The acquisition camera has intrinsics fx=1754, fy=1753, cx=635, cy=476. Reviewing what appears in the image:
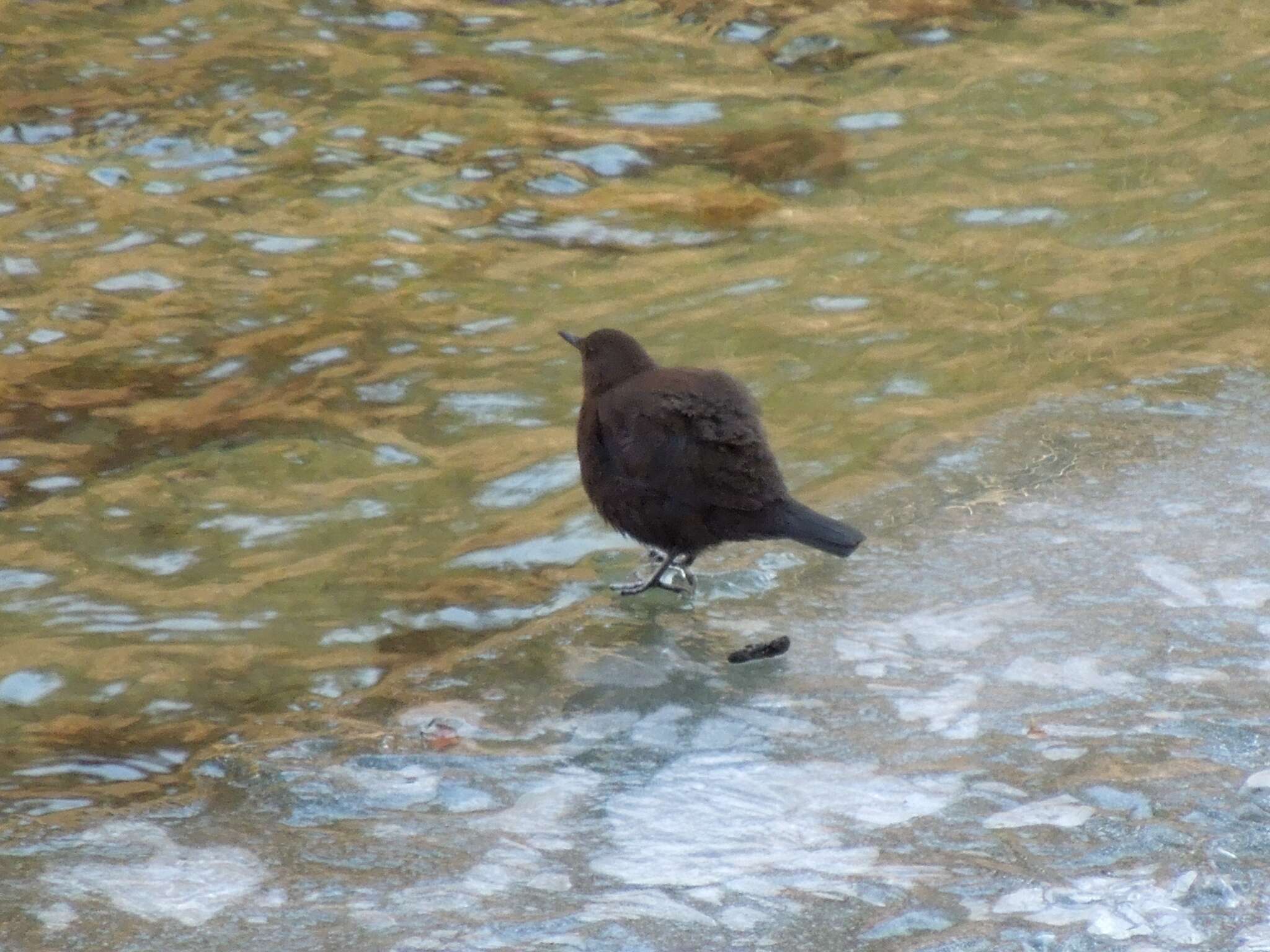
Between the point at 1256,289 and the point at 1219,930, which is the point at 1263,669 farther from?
the point at 1256,289

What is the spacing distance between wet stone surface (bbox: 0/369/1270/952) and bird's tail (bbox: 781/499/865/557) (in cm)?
20

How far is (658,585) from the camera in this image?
14.7 ft

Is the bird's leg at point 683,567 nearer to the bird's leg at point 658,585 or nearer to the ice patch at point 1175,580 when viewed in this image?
the bird's leg at point 658,585

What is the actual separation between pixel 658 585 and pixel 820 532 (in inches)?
22.9

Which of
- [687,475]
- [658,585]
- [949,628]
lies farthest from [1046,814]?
[658,585]

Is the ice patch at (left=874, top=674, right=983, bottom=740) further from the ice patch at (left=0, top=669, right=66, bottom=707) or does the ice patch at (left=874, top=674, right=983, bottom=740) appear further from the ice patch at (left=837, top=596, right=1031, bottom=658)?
the ice patch at (left=0, top=669, right=66, bottom=707)

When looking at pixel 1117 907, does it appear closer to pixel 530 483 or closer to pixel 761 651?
pixel 761 651

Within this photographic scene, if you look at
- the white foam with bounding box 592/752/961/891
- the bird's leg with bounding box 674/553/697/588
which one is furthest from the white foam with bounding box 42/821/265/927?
the bird's leg with bounding box 674/553/697/588

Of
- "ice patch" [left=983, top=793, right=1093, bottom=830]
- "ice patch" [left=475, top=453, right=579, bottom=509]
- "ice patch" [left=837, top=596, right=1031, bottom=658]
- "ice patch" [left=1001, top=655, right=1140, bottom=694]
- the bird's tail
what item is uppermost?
the bird's tail

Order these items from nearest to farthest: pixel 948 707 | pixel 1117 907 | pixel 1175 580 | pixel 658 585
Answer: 1. pixel 1117 907
2. pixel 948 707
3. pixel 1175 580
4. pixel 658 585

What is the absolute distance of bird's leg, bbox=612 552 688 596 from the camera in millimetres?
4434

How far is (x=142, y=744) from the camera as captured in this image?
3.97 m

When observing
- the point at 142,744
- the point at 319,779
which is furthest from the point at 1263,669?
the point at 142,744

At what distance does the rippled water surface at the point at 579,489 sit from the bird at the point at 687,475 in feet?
0.70
